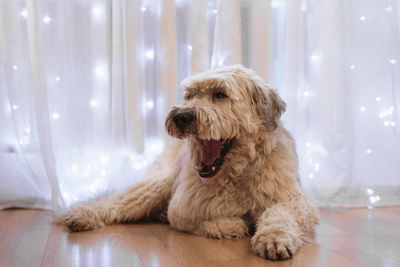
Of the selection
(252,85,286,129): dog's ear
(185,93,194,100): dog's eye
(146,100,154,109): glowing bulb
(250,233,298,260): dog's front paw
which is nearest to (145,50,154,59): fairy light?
(146,100,154,109): glowing bulb

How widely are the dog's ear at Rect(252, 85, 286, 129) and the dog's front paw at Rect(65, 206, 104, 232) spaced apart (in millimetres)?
1184

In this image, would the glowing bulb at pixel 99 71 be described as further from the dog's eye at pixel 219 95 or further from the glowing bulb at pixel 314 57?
the glowing bulb at pixel 314 57

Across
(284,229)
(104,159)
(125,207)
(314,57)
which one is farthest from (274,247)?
(314,57)

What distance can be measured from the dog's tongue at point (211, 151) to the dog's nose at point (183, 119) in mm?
223

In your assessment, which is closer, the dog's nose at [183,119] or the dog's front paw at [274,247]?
the dog's front paw at [274,247]

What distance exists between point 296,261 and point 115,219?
1259mm

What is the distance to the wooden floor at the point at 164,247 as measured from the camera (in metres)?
1.74

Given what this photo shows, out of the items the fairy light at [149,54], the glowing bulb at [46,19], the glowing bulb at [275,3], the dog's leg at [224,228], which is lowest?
the dog's leg at [224,228]

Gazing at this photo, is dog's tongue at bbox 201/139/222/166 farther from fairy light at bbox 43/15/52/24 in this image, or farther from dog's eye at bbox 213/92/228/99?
fairy light at bbox 43/15/52/24

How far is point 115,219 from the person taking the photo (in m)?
2.52

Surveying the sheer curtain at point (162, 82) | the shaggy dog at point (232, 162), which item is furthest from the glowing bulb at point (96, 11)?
the shaggy dog at point (232, 162)

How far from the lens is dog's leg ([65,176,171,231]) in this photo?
236cm

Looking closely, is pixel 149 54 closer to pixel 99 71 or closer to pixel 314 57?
pixel 99 71

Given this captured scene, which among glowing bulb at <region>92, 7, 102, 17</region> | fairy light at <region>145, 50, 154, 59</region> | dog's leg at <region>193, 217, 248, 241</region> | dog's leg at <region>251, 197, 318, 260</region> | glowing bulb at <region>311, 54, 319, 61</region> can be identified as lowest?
dog's leg at <region>193, 217, 248, 241</region>
